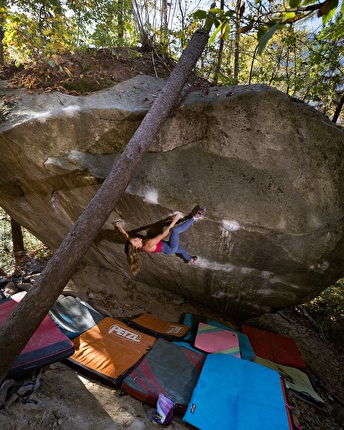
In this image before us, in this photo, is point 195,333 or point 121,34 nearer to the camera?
point 195,333

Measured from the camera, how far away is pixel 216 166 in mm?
5086

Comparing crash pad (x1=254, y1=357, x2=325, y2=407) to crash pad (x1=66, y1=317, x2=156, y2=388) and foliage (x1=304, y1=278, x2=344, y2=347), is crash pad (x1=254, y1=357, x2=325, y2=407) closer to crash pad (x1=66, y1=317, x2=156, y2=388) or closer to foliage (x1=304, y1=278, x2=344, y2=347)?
crash pad (x1=66, y1=317, x2=156, y2=388)

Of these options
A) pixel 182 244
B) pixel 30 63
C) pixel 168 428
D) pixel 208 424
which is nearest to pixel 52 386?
pixel 168 428

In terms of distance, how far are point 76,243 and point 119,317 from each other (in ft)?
12.9

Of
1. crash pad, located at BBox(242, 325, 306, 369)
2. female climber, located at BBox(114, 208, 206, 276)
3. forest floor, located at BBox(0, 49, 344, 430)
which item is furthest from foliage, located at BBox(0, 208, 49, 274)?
crash pad, located at BBox(242, 325, 306, 369)

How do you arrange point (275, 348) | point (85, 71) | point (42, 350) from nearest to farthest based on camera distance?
1. point (42, 350)
2. point (85, 71)
3. point (275, 348)

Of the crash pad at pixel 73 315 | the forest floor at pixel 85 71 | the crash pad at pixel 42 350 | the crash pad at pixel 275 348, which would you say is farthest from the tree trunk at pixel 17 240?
the crash pad at pixel 275 348

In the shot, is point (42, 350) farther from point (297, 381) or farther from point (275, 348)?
point (275, 348)

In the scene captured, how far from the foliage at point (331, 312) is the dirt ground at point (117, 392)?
1.61ft

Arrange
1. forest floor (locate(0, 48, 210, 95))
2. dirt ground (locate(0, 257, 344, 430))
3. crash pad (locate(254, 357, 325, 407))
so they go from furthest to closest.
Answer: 1. forest floor (locate(0, 48, 210, 95))
2. crash pad (locate(254, 357, 325, 407))
3. dirt ground (locate(0, 257, 344, 430))

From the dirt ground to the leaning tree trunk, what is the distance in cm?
85

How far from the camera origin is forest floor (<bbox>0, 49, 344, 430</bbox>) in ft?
11.8

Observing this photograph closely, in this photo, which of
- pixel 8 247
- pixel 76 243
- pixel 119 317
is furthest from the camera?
pixel 8 247

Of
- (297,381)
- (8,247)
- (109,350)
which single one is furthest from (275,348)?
(8,247)
